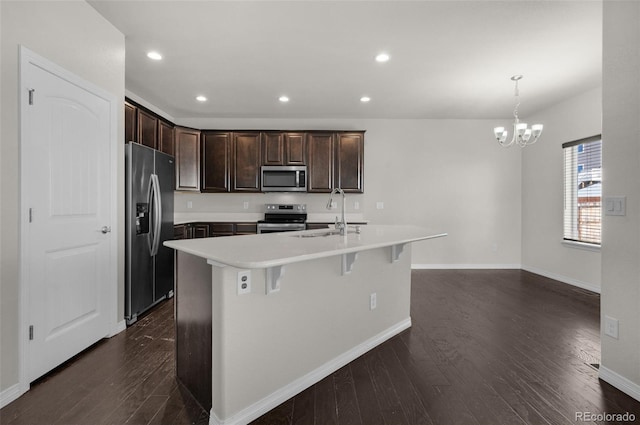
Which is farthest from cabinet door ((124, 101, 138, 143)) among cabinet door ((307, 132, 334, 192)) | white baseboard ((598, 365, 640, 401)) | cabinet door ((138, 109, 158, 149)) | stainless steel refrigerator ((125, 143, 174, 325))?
white baseboard ((598, 365, 640, 401))

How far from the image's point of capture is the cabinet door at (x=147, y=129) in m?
3.58

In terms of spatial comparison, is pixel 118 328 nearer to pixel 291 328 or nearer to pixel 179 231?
pixel 179 231

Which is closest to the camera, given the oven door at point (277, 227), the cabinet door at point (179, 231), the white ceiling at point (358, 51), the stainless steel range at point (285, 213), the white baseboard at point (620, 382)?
the white baseboard at point (620, 382)

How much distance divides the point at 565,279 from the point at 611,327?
3024 mm

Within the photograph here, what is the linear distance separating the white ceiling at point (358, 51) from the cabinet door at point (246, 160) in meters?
0.57

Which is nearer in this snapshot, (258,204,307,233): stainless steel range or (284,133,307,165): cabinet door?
(284,133,307,165): cabinet door

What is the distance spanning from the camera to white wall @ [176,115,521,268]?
5.32 meters

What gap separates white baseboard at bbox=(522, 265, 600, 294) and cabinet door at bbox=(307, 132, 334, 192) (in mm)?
3631

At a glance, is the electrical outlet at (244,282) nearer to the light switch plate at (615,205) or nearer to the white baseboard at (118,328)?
the white baseboard at (118,328)

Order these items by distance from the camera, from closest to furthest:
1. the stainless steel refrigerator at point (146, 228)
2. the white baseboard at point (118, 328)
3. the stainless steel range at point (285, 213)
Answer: the white baseboard at point (118, 328)
the stainless steel refrigerator at point (146, 228)
the stainless steel range at point (285, 213)

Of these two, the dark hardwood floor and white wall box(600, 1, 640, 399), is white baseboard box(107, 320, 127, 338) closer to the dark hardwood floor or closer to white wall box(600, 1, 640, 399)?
the dark hardwood floor

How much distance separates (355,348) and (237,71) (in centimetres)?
307

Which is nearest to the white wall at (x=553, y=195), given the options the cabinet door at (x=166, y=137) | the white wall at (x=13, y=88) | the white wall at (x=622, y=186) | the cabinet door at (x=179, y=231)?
the white wall at (x=622, y=186)

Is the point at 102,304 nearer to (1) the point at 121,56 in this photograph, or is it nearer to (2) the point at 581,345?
(1) the point at 121,56
